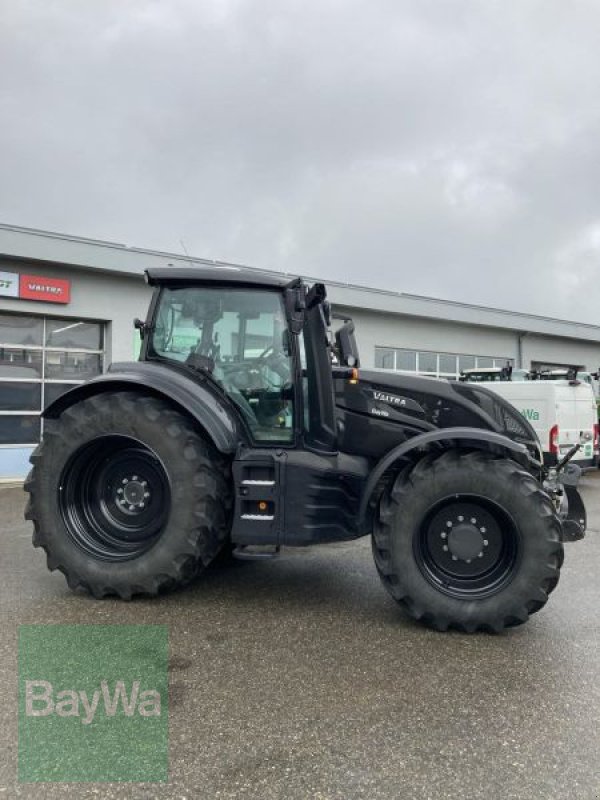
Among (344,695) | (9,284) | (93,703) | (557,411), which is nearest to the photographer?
(93,703)

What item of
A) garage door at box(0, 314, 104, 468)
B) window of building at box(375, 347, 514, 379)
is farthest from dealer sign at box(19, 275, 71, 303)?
window of building at box(375, 347, 514, 379)

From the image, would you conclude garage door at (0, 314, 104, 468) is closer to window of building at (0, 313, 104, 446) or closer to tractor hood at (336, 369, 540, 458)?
window of building at (0, 313, 104, 446)

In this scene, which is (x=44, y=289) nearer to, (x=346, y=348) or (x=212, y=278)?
(x=212, y=278)

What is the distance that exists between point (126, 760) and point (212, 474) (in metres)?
1.88

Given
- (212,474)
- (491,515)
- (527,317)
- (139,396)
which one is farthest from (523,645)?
(527,317)

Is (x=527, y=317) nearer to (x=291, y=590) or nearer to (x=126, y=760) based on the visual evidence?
(x=291, y=590)

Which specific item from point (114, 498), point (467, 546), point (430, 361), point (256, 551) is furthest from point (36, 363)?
point (430, 361)

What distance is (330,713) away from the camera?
2729 millimetres

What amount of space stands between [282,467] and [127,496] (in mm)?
1236

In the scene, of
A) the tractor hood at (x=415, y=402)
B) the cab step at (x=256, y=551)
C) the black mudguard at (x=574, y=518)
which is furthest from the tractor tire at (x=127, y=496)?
the black mudguard at (x=574, y=518)

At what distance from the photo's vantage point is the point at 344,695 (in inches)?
114

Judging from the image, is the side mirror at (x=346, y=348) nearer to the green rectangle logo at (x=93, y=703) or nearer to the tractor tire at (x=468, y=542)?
→ the tractor tire at (x=468, y=542)

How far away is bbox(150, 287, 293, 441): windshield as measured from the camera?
13.7ft

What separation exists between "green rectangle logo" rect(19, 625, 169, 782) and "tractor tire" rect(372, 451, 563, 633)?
154 cm
